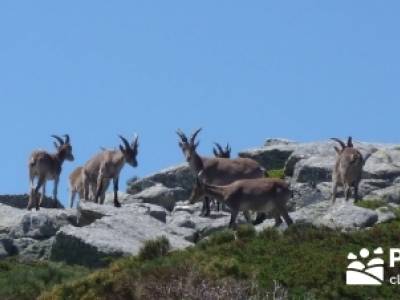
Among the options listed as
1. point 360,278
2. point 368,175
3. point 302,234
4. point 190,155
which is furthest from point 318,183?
point 360,278

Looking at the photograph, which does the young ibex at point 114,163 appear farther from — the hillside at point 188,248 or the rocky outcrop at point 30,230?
the rocky outcrop at point 30,230

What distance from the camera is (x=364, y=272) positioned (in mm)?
31844

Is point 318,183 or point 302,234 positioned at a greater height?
point 318,183

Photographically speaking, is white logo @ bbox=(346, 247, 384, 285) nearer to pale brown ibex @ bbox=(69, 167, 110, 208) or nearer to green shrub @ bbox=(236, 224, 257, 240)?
green shrub @ bbox=(236, 224, 257, 240)

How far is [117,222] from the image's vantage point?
128 ft

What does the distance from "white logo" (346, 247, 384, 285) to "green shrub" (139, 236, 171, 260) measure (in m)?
4.14

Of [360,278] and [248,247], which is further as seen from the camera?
[248,247]

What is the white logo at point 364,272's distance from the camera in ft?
103

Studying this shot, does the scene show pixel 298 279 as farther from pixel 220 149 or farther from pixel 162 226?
pixel 220 149

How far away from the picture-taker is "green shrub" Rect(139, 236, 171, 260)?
34.6 meters

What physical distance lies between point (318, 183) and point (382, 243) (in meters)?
17.8

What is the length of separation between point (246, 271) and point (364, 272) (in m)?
2.21

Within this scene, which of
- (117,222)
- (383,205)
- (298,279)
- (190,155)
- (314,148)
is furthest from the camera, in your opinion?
(314,148)

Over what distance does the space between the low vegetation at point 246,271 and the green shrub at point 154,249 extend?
29mm
